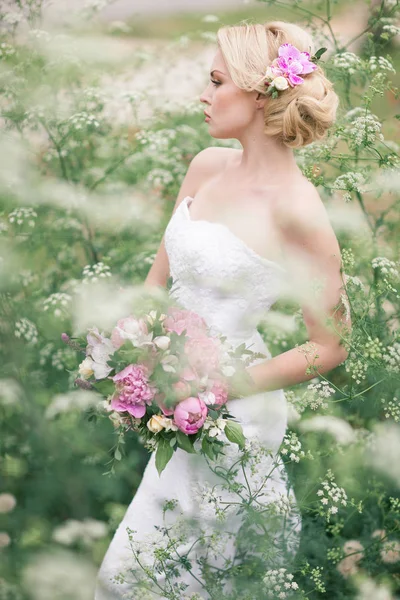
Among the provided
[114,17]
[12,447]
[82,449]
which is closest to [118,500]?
[82,449]

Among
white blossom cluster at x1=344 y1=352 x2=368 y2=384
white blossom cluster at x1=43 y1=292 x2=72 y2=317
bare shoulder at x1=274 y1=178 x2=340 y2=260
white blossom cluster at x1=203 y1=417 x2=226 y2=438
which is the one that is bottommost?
white blossom cluster at x1=203 y1=417 x2=226 y2=438

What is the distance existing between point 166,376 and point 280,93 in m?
0.93

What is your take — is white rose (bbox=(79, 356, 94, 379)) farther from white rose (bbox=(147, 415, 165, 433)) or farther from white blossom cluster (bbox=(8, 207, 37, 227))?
white blossom cluster (bbox=(8, 207, 37, 227))

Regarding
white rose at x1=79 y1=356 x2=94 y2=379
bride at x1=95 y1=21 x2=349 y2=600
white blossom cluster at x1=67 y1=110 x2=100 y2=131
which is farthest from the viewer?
white blossom cluster at x1=67 y1=110 x2=100 y2=131

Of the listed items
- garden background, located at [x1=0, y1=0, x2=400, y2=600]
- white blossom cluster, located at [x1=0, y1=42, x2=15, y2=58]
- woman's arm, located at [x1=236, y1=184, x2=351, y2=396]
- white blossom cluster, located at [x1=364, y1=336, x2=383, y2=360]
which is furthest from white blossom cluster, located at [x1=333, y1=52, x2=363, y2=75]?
white blossom cluster, located at [x1=0, y1=42, x2=15, y2=58]

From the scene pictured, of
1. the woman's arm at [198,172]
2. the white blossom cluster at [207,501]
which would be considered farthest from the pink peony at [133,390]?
the woman's arm at [198,172]

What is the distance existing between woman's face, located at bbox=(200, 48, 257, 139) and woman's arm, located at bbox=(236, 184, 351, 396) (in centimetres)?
29

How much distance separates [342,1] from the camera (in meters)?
3.21

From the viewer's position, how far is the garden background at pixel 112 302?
2.23 metres

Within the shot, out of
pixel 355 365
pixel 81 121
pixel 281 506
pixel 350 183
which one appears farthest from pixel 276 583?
pixel 81 121

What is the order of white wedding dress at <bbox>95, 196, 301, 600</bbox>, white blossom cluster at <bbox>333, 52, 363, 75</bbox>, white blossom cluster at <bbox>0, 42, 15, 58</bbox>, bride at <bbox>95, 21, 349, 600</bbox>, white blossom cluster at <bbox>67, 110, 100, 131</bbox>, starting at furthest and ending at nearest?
white blossom cluster at <bbox>0, 42, 15, 58</bbox>
white blossom cluster at <bbox>67, 110, 100, 131</bbox>
white blossom cluster at <bbox>333, 52, 363, 75</bbox>
white wedding dress at <bbox>95, 196, 301, 600</bbox>
bride at <bbox>95, 21, 349, 600</bbox>

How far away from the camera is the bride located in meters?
2.02

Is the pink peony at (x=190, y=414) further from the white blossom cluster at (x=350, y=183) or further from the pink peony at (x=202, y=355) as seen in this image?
the white blossom cluster at (x=350, y=183)

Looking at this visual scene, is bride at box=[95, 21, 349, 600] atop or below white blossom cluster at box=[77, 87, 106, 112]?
below
